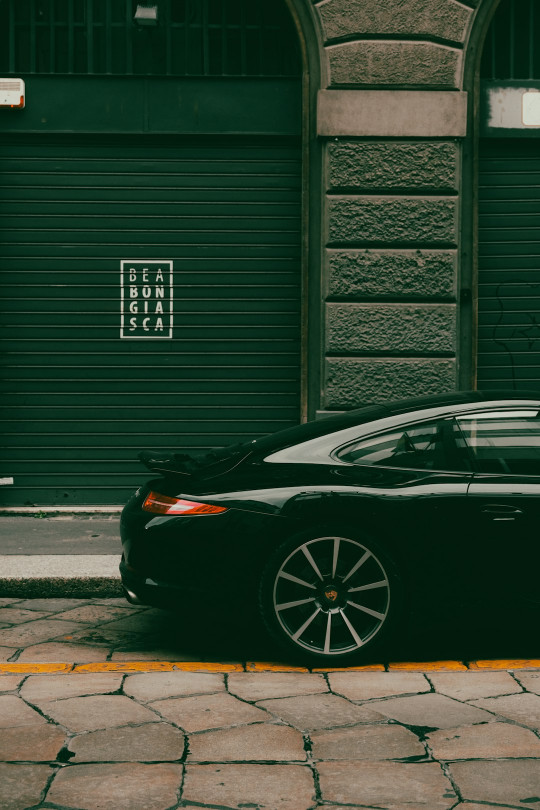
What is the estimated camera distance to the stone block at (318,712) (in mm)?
4141

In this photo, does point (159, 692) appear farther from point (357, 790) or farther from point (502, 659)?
point (502, 659)

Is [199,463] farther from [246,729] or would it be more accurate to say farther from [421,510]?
[246,729]

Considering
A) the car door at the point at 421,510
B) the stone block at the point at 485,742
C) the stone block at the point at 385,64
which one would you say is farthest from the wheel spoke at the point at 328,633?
the stone block at the point at 385,64

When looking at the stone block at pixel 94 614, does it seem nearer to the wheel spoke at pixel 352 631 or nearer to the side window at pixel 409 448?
the wheel spoke at pixel 352 631

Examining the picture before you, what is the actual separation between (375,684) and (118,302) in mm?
5404

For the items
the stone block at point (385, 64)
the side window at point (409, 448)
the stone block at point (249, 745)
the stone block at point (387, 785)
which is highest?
the stone block at point (385, 64)

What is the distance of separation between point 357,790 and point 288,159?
674cm

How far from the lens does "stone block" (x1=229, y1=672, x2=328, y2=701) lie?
14.9ft

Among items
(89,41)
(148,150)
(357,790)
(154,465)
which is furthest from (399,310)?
(357,790)

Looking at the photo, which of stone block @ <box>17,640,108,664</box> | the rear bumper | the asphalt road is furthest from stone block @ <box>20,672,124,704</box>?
the asphalt road

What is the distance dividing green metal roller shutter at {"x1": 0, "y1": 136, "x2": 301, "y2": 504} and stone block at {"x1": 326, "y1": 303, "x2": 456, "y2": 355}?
441 millimetres

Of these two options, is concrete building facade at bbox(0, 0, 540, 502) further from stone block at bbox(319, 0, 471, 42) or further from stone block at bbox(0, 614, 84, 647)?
stone block at bbox(0, 614, 84, 647)

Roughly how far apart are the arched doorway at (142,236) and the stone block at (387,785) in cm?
586

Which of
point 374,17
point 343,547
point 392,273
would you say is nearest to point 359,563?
point 343,547
